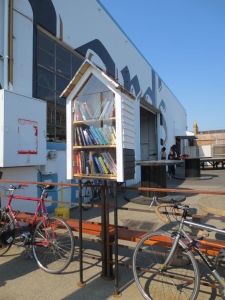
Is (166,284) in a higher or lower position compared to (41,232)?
lower

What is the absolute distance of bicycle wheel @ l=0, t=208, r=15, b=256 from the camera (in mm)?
3749

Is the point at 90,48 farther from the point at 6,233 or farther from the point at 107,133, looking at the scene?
the point at 6,233

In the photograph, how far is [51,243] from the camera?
352 centimetres

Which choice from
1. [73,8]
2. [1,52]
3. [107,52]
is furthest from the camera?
[107,52]

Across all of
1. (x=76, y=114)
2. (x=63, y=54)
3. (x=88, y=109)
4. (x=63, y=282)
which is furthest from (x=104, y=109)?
(x=63, y=54)

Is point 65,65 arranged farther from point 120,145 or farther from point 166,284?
point 166,284

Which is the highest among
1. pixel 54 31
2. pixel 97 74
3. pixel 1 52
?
pixel 54 31

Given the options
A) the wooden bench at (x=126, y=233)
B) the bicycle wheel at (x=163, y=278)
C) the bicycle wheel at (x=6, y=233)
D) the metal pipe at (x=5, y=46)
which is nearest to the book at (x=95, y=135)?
the wooden bench at (x=126, y=233)

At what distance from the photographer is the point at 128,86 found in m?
11.7

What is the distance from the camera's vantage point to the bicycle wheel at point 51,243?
11.2 feet

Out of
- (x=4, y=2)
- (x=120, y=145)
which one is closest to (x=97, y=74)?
(x=120, y=145)

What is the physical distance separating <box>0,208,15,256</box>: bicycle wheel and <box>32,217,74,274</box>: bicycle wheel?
481 millimetres

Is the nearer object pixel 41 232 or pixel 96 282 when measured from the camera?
pixel 96 282

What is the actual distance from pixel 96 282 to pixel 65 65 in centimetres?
625
